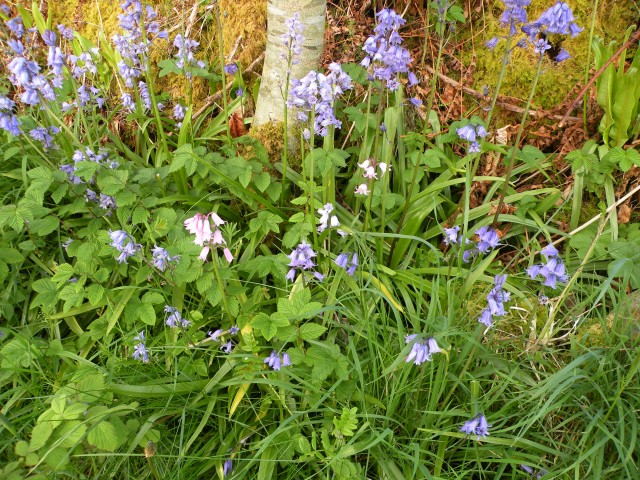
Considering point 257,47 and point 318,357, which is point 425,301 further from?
point 257,47

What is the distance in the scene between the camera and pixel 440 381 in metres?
2.20

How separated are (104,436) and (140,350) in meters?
0.49

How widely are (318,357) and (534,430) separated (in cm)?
102

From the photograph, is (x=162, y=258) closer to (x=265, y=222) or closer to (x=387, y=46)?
(x=265, y=222)

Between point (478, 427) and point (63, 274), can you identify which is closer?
point (478, 427)

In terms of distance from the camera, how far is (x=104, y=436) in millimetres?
1955

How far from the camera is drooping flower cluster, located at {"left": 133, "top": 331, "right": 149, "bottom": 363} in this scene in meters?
2.39

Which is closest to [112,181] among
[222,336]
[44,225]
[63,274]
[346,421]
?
[44,225]

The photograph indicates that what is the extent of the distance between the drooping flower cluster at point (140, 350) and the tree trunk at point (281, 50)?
5.12 ft

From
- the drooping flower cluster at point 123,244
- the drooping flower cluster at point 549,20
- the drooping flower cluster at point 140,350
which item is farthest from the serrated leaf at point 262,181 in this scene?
the drooping flower cluster at point 549,20

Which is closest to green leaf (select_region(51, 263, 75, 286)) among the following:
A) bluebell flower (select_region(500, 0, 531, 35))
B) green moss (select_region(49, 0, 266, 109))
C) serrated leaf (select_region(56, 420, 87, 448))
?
serrated leaf (select_region(56, 420, 87, 448))

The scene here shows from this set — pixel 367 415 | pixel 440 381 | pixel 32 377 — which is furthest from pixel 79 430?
pixel 440 381

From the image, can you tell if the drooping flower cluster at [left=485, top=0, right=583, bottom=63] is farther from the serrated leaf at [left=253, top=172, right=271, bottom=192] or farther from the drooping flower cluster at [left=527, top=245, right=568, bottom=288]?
the serrated leaf at [left=253, top=172, right=271, bottom=192]

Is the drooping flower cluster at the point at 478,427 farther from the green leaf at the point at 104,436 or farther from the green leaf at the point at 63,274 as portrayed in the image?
the green leaf at the point at 63,274
